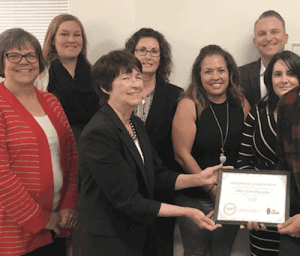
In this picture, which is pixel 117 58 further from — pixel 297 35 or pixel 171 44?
pixel 297 35

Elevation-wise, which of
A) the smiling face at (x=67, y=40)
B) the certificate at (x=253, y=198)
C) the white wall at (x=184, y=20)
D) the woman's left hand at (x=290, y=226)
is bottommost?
the woman's left hand at (x=290, y=226)

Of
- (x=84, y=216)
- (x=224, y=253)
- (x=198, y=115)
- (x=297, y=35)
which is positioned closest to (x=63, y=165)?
(x=84, y=216)

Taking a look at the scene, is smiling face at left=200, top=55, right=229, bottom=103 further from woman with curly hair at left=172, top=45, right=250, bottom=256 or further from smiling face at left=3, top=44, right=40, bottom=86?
smiling face at left=3, top=44, right=40, bottom=86

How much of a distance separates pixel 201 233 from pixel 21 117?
1497 mm

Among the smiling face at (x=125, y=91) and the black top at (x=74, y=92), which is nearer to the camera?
the smiling face at (x=125, y=91)

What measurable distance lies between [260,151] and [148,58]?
1.21 meters

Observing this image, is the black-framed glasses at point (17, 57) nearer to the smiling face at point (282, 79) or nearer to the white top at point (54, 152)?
the white top at point (54, 152)

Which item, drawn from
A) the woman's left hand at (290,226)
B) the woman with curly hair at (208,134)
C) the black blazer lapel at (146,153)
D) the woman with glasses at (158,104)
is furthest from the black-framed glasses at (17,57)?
the woman's left hand at (290,226)

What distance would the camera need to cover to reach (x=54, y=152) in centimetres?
198

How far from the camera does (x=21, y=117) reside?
184cm

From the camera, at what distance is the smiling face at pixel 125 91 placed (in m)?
1.75

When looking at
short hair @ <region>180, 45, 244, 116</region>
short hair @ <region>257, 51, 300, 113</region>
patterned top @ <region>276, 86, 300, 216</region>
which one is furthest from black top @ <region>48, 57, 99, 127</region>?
patterned top @ <region>276, 86, 300, 216</region>

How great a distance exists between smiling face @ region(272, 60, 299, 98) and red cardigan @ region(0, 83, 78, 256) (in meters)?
1.57

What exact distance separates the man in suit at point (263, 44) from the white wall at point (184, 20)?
9.6 inches
